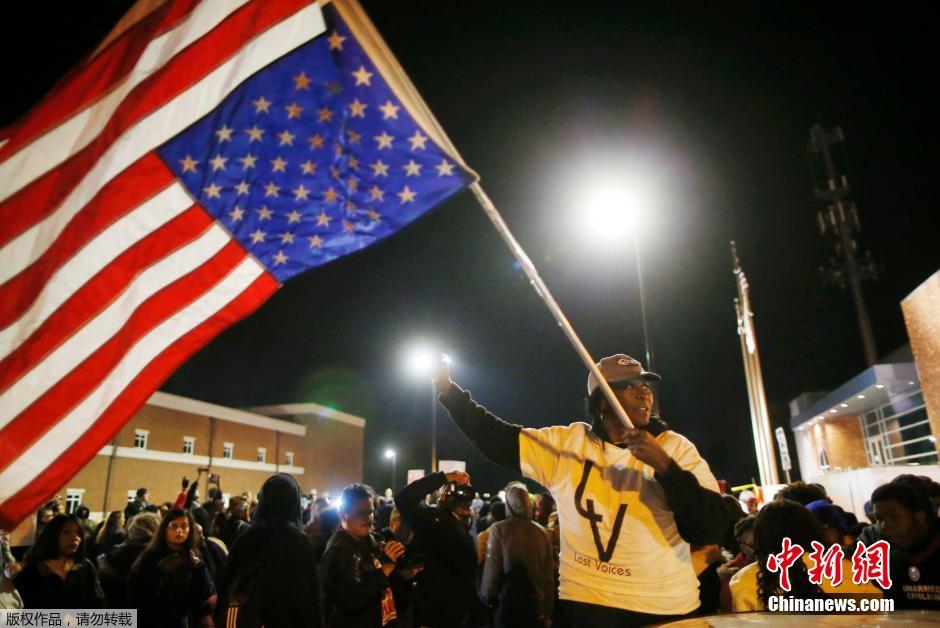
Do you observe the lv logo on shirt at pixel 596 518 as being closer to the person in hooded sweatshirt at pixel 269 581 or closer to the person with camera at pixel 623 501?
the person with camera at pixel 623 501

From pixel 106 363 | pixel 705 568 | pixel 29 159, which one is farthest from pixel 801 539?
pixel 29 159

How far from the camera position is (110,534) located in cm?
907

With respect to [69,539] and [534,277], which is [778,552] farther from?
[69,539]

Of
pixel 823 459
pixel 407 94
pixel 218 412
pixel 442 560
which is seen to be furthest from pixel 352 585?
pixel 218 412

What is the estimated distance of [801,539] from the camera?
4.03 metres

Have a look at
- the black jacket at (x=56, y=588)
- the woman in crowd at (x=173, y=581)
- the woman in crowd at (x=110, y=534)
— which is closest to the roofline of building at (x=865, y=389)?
the woman in crowd at (x=173, y=581)

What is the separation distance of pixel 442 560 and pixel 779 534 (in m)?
3.31

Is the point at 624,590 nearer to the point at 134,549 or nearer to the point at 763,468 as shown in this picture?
the point at 134,549

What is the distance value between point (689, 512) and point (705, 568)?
3718 mm

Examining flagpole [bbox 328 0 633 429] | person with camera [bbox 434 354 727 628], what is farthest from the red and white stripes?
person with camera [bbox 434 354 727 628]

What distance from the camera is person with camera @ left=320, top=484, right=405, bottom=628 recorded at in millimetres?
5008

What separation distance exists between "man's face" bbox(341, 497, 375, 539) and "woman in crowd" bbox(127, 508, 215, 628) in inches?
63.4

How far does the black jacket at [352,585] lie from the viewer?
5.00 metres

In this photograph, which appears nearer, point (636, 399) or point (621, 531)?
point (621, 531)
